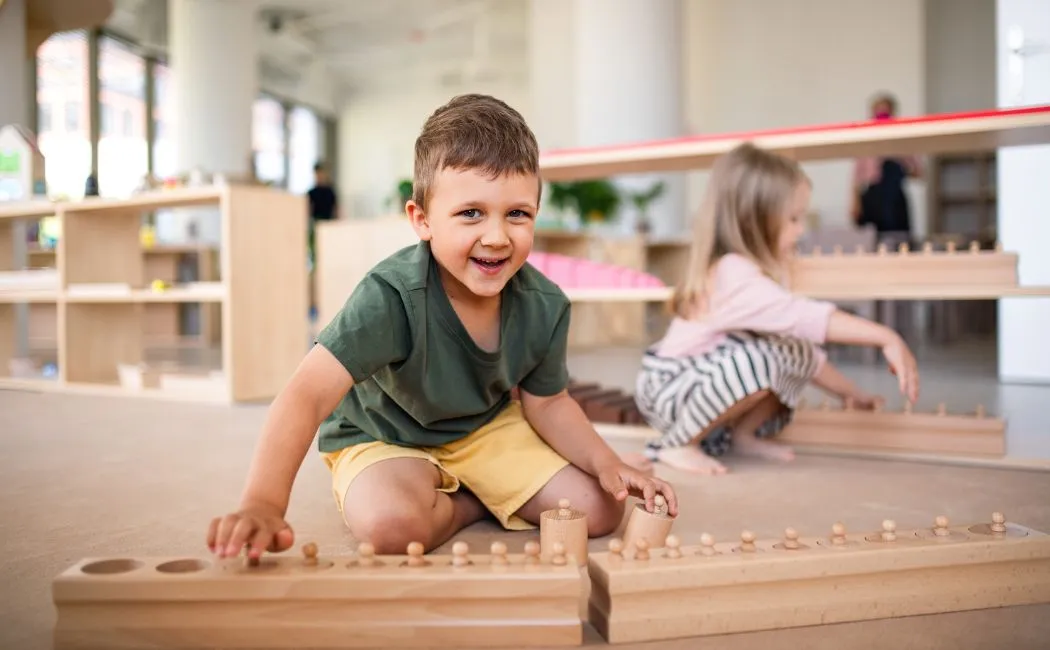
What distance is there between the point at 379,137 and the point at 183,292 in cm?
1354

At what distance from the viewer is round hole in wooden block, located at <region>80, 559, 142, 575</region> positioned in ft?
3.89

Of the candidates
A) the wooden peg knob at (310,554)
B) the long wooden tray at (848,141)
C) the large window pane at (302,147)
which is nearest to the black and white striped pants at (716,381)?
the long wooden tray at (848,141)

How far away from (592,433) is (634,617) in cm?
60

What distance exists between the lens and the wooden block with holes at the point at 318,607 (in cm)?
114

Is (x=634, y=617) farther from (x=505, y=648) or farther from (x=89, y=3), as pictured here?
(x=89, y=3)

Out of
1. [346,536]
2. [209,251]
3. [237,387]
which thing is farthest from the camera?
[209,251]

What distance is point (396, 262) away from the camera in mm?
1583

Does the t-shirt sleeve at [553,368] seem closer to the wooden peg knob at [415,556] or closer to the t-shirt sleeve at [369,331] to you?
the t-shirt sleeve at [369,331]

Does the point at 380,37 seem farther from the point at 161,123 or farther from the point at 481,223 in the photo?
the point at 481,223

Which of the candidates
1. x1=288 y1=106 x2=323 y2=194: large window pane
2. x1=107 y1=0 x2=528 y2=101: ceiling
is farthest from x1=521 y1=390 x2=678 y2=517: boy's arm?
x1=288 y1=106 x2=323 y2=194: large window pane

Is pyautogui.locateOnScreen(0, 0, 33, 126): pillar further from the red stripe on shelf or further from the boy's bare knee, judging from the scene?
the boy's bare knee

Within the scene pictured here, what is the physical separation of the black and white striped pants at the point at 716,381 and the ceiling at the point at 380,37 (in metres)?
9.62

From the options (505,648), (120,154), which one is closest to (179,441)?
(505,648)

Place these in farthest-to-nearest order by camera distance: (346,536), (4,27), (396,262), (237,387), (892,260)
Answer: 1. (4,27)
2. (237,387)
3. (892,260)
4. (346,536)
5. (396,262)
